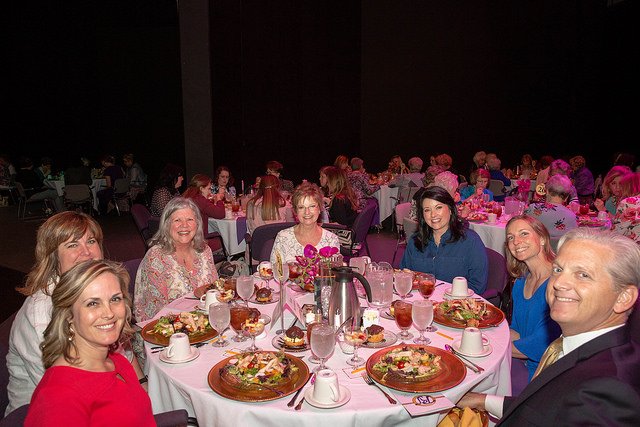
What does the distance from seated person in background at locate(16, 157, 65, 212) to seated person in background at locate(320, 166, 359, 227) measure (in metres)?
6.62

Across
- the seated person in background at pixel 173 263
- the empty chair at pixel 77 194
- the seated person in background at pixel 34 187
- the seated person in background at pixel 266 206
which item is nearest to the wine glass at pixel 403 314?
the seated person in background at pixel 173 263

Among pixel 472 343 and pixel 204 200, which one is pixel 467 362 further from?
pixel 204 200

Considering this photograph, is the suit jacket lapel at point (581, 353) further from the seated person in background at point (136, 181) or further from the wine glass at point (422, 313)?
the seated person in background at point (136, 181)

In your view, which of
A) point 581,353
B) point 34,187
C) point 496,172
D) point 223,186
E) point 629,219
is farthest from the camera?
point 34,187

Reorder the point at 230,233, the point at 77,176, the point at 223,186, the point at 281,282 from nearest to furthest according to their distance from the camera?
the point at 281,282
the point at 230,233
the point at 223,186
the point at 77,176

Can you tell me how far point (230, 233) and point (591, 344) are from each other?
4.89 m

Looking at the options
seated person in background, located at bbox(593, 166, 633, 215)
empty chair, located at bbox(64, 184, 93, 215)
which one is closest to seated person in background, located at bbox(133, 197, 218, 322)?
seated person in background, located at bbox(593, 166, 633, 215)

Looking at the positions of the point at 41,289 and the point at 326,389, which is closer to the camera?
the point at 326,389

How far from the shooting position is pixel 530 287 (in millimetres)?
2727

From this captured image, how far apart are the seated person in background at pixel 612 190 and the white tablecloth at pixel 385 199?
11.4 ft

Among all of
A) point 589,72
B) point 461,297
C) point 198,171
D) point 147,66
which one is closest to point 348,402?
point 461,297

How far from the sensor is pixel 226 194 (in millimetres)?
6992

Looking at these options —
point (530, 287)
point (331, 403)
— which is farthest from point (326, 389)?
→ point (530, 287)

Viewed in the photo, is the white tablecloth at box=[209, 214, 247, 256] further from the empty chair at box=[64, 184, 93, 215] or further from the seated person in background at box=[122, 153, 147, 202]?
the seated person in background at box=[122, 153, 147, 202]
